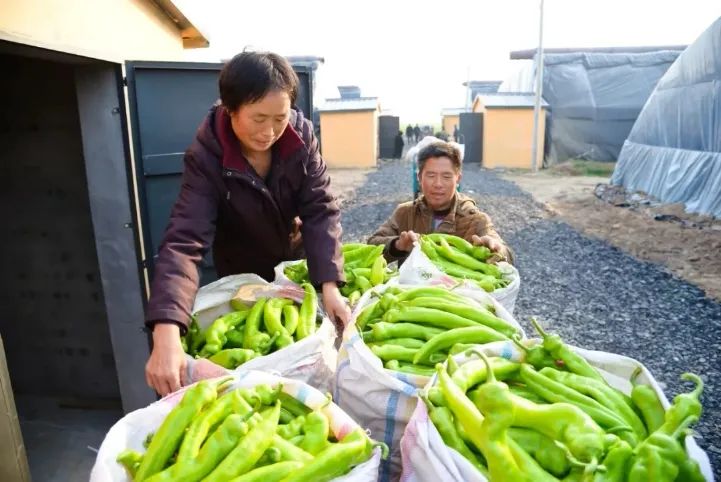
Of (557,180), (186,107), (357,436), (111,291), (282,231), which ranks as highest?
(186,107)

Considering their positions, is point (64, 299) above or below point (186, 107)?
below

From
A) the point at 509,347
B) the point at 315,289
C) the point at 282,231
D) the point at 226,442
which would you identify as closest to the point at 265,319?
the point at 315,289

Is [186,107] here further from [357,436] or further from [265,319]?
[357,436]

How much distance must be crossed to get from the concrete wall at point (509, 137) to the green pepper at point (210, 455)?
983 inches

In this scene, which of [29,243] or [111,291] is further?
[29,243]

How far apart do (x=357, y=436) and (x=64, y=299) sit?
3729mm

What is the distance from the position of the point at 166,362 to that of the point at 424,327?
101 centimetres

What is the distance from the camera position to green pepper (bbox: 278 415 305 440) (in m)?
1.77

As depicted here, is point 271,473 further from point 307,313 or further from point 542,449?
point 307,313

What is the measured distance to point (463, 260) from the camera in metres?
3.38

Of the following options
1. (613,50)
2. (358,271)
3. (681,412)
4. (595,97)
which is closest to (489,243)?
(358,271)

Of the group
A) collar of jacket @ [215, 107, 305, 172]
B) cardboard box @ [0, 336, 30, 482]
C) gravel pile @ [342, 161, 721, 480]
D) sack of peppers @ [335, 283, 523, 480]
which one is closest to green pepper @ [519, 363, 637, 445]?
sack of peppers @ [335, 283, 523, 480]

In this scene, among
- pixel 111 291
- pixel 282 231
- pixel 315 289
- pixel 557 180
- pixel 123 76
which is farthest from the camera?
pixel 557 180

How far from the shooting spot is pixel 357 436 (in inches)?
66.2
